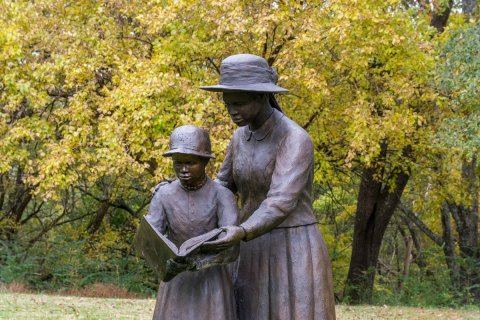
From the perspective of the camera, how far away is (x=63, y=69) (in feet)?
48.0

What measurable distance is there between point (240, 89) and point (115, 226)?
1727 centimetres

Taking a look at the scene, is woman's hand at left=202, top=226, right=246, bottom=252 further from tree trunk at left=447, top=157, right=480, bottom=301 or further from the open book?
tree trunk at left=447, top=157, right=480, bottom=301

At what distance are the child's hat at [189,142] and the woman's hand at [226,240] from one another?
382mm

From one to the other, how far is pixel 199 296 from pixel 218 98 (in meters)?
9.46

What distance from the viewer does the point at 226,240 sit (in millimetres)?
3723

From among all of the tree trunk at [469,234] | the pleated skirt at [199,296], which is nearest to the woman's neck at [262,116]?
the pleated skirt at [199,296]

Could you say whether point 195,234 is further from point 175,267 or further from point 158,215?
point 175,267

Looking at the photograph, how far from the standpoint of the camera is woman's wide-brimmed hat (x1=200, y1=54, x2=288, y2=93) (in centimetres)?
396

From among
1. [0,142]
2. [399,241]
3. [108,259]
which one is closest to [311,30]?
[0,142]

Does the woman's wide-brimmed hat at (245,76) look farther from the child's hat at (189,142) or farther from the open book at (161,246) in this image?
the open book at (161,246)

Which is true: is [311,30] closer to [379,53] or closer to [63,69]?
[379,53]

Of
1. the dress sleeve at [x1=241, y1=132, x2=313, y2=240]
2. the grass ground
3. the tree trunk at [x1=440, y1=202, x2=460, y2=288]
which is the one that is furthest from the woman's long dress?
the tree trunk at [x1=440, y1=202, x2=460, y2=288]

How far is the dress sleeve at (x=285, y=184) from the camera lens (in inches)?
152

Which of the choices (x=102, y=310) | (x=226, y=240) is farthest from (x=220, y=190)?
(x=102, y=310)
